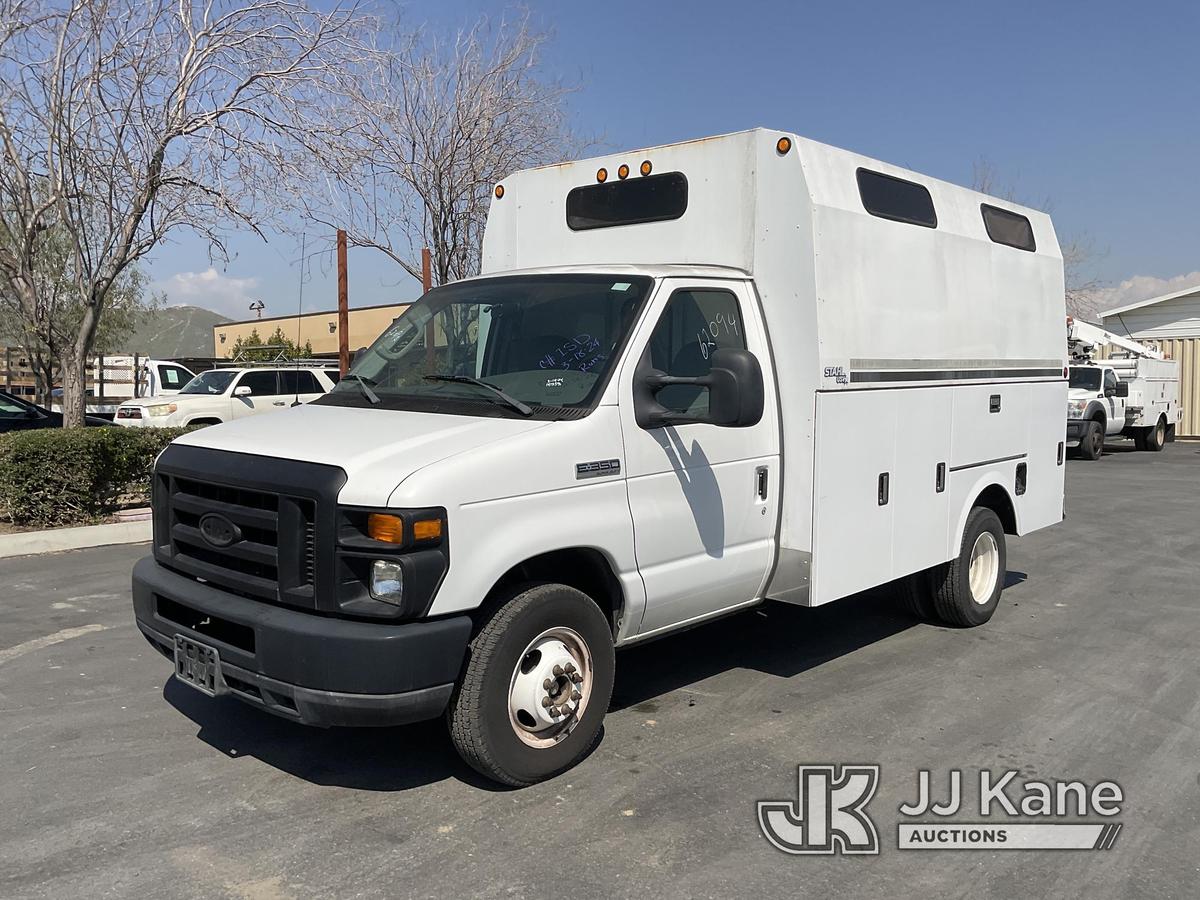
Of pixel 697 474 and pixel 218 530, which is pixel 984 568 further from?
pixel 218 530

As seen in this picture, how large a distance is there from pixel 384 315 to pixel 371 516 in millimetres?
38931

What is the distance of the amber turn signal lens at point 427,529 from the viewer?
3.75 metres

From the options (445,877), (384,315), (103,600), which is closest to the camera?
(445,877)

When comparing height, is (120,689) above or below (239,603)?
below

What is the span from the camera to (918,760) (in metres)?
4.75

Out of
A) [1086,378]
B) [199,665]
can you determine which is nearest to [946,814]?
[199,665]

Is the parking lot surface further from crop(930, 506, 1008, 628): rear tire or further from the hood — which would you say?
the hood

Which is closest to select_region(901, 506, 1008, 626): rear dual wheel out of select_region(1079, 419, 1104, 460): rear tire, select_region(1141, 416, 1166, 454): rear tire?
select_region(1079, 419, 1104, 460): rear tire

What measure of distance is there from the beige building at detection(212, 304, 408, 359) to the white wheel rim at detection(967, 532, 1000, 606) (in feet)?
100

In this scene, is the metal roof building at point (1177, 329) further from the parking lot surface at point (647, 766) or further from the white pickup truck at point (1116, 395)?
the parking lot surface at point (647, 766)

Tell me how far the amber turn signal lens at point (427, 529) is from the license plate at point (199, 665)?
1063 millimetres

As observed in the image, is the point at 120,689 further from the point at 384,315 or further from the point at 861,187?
the point at 384,315

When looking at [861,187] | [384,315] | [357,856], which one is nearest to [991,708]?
[861,187]

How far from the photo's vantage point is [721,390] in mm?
4477
